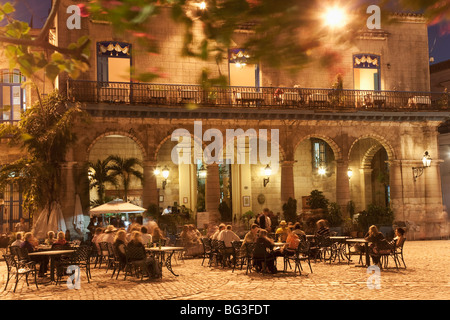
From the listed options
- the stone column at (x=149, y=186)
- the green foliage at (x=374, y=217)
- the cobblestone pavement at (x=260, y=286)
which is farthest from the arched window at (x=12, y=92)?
the green foliage at (x=374, y=217)

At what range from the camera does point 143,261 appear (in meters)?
13.2

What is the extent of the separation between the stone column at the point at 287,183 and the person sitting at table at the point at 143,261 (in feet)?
39.6

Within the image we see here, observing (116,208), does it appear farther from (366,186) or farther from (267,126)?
(366,186)

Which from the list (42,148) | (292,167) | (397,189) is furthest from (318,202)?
(42,148)

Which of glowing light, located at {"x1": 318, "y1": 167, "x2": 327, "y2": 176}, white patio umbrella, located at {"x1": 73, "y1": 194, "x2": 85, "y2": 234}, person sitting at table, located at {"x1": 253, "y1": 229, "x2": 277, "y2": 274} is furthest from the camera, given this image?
glowing light, located at {"x1": 318, "y1": 167, "x2": 327, "y2": 176}

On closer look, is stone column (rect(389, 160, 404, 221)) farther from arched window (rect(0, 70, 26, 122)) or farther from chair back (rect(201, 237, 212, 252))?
arched window (rect(0, 70, 26, 122))

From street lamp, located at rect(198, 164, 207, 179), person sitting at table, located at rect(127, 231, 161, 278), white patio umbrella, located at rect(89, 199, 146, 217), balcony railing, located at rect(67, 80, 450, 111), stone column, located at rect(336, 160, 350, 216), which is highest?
balcony railing, located at rect(67, 80, 450, 111)

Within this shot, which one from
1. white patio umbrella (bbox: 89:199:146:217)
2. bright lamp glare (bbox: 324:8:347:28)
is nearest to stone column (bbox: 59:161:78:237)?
white patio umbrella (bbox: 89:199:146:217)

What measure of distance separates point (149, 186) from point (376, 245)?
11.4 meters

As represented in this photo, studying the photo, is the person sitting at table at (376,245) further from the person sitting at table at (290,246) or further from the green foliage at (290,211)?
the green foliage at (290,211)

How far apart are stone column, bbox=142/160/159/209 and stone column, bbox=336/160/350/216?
8.18 metres

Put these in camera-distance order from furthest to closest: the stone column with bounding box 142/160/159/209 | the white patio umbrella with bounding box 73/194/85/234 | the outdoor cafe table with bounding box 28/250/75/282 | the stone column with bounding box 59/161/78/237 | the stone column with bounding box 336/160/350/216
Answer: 1. the stone column with bounding box 336/160/350/216
2. the stone column with bounding box 142/160/159/209
3. the stone column with bounding box 59/161/78/237
4. the white patio umbrella with bounding box 73/194/85/234
5. the outdoor cafe table with bounding box 28/250/75/282

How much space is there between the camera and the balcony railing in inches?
898

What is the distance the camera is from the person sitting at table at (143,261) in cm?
1321
